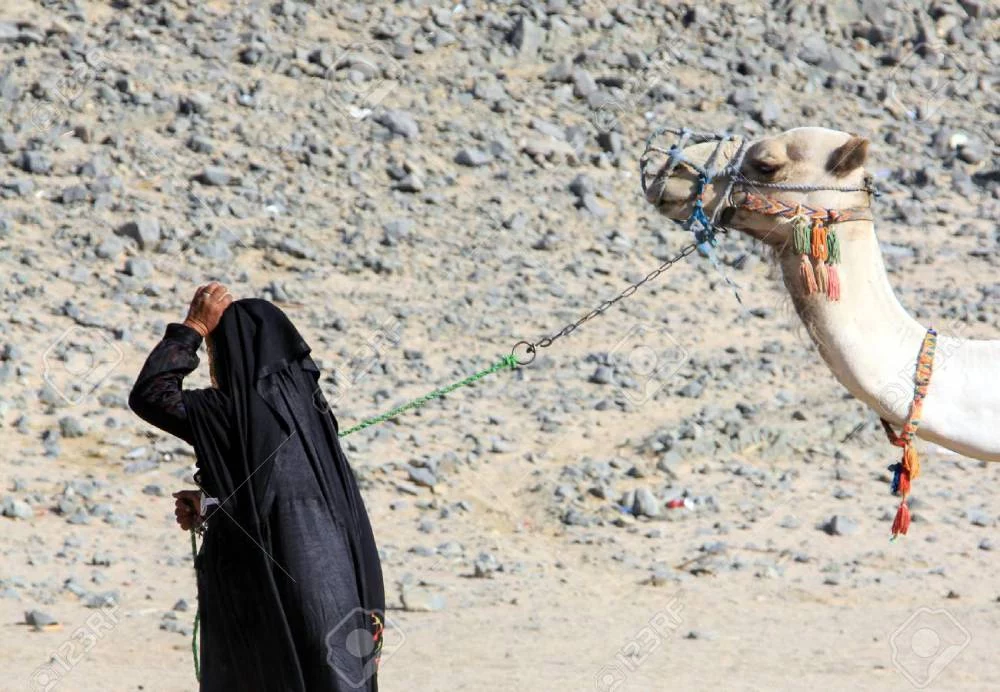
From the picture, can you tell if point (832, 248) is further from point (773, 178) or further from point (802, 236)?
point (773, 178)

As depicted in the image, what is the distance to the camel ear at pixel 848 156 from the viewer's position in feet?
16.3

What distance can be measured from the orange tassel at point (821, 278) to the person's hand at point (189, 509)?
6.26 ft

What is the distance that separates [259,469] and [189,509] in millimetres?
442

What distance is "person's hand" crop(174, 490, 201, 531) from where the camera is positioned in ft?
16.8

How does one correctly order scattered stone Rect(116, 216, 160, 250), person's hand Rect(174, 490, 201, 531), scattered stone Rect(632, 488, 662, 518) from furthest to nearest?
scattered stone Rect(116, 216, 160, 250), scattered stone Rect(632, 488, 662, 518), person's hand Rect(174, 490, 201, 531)

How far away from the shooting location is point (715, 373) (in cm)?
1162

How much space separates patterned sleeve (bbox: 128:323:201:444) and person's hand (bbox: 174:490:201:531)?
28 centimetres

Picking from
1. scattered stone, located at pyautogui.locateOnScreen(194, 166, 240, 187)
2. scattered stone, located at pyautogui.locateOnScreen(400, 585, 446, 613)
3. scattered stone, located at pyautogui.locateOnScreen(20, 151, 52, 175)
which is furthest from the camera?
scattered stone, located at pyautogui.locateOnScreen(194, 166, 240, 187)

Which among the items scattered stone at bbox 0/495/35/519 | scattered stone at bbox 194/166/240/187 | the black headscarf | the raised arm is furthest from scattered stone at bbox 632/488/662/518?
scattered stone at bbox 194/166/240/187

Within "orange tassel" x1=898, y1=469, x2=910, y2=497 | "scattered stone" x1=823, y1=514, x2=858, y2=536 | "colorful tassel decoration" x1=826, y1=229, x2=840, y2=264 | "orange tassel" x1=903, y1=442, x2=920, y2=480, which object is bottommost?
"scattered stone" x1=823, y1=514, x2=858, y2=536

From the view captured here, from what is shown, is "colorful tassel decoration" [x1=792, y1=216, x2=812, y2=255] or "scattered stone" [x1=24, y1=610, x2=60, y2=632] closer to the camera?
"colorful tassel decoration" [x1=792, y1=216, x2=812, y2=255]

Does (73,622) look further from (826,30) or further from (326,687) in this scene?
(826,30)

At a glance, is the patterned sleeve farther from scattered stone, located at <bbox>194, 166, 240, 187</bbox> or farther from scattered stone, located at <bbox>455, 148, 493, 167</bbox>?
scattered stone, located at <bbox>455, 148, 493, 167</bbox>

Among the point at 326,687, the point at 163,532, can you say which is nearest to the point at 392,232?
the point at 163,532
